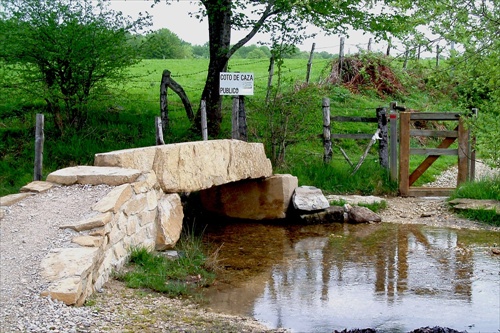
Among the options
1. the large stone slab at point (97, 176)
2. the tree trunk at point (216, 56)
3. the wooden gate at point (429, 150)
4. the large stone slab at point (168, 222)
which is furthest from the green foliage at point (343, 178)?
the large stone slab at point (97, 176)

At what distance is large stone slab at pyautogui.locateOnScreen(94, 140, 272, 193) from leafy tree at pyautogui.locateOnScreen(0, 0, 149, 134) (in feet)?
15.2

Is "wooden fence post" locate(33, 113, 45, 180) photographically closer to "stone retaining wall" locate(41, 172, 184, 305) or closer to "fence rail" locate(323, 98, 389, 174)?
"stone retaining wall" locate(41, 172, 184, 305)

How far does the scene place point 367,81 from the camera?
22.1 metres

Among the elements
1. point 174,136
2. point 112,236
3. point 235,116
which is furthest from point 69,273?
point 174,136

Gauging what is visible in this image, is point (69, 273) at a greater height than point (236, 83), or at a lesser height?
lesser

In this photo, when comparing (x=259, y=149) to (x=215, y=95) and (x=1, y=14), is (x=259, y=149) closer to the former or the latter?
(x=215, y=95)

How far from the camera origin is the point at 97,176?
7.77 meters

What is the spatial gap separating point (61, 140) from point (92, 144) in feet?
2.32

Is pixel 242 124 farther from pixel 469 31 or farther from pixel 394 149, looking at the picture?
pixel 469 31

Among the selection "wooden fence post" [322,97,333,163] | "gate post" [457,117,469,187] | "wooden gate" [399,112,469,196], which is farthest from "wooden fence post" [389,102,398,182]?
"wooden fence post" [322,97,333,163]

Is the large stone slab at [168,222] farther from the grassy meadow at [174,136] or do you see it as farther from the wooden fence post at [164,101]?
the wooden fence post at [164,101]

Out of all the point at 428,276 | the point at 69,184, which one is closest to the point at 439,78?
the point at 428,276

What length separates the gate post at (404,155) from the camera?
13844 mm

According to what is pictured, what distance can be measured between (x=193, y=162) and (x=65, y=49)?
223 inches
